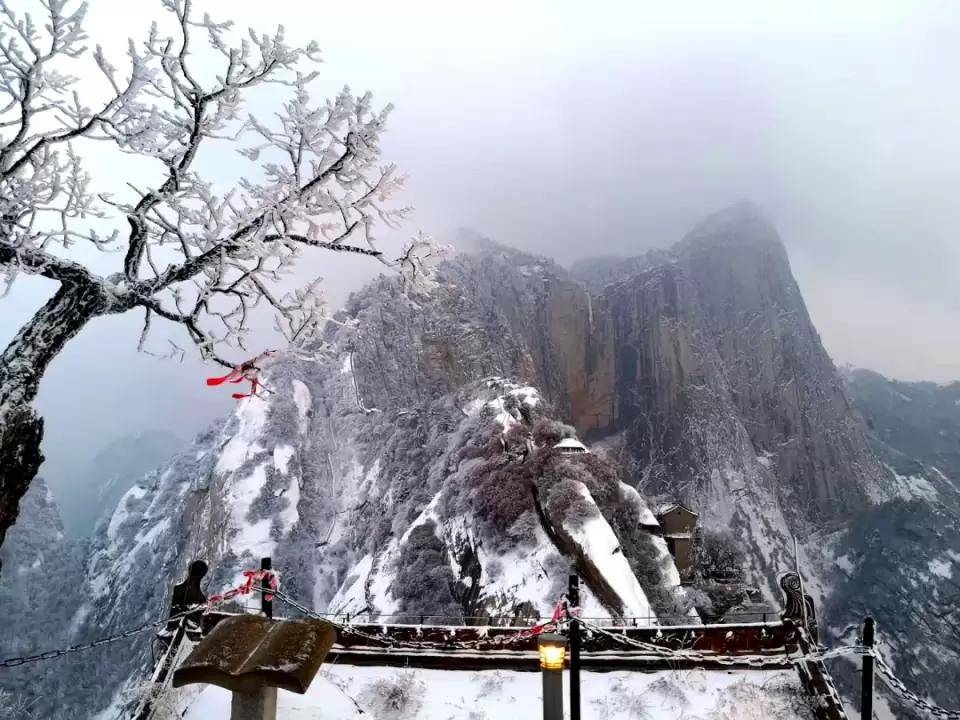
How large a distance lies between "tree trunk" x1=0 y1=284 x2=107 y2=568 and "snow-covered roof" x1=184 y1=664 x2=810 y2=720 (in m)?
3.85

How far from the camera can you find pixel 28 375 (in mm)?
4027

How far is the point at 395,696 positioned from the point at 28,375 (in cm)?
601

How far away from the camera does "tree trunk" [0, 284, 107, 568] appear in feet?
12.8

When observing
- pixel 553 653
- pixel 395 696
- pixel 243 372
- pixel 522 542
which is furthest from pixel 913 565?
pixel 243 372

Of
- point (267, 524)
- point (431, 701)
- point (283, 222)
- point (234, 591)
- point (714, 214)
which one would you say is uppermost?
point (714, 214)

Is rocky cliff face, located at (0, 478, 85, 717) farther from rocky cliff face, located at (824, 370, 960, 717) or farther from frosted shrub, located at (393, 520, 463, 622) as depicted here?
rocky cliff face, located at (824, 370, 960, 717)

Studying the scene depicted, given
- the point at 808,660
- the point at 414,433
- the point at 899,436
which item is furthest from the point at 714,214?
the point at 808,660

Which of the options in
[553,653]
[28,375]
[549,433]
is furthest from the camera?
[549,433]

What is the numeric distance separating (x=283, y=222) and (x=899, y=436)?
116000 millimetres

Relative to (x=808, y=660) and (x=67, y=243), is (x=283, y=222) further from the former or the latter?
(x=808, y=660)

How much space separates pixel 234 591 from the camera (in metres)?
7.48

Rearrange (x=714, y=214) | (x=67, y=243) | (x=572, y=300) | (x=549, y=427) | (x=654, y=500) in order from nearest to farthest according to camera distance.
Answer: (x=67, y=243), (x=549, y=427), (x=654, y=500), (x=572, y=300), (x=714, y=214)

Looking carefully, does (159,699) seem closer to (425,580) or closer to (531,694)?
(531,694)

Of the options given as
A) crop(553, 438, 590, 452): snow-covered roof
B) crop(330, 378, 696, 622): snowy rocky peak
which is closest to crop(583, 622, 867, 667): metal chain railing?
crop(330, 378, 696, 622): snowy rocky peak
